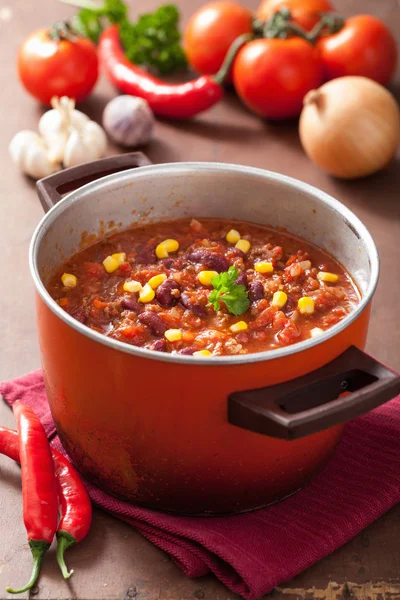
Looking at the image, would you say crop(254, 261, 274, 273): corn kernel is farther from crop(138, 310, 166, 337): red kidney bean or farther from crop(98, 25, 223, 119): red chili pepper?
crop(98, 25, 223, 119): red chili pepper

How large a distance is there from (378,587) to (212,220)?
4.44 feet

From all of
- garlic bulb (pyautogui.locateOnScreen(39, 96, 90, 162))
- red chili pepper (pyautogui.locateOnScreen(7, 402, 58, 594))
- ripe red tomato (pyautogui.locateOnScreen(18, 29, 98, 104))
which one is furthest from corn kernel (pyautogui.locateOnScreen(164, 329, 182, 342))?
ripe red tomato (pyautogui.locateOnScreen(18, 29, 98, 104))

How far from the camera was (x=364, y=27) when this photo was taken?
4348mm

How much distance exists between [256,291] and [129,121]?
184 centimetres

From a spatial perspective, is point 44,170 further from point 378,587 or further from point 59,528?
point 378,587

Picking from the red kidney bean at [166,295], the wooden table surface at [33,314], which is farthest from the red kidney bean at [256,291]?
the wooden table surface at [33,314]

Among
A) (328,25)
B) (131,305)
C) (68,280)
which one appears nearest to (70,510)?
(131,305)

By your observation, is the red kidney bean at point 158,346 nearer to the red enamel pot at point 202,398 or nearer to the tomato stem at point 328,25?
the red enamel pot at point 202,398

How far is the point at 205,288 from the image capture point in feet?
8.59

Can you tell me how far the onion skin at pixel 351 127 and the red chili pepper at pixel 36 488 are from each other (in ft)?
6.61

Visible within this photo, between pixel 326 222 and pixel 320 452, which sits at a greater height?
pixel 326 222

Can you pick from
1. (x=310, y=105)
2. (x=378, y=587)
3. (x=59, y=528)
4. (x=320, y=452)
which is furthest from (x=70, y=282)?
(x=310, y=105)

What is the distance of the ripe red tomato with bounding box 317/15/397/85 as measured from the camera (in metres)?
4.32

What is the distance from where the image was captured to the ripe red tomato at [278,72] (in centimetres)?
420
